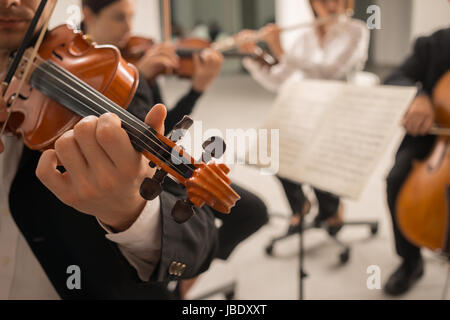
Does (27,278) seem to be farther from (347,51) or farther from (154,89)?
(347,51)

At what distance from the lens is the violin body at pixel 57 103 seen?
591 mm

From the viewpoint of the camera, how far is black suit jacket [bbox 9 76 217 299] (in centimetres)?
64

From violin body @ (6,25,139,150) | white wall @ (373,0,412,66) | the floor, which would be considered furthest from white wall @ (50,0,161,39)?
white wall @ (373,0,412,66)

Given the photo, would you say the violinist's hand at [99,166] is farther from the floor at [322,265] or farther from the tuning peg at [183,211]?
the floor at [322,265]

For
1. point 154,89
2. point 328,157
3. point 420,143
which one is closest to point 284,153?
point 328,157

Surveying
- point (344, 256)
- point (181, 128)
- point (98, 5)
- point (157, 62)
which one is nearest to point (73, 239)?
point (181, 128)

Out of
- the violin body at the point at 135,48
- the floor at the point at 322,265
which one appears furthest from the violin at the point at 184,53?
the floor at the point at 322,265

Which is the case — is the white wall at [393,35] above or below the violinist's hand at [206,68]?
below

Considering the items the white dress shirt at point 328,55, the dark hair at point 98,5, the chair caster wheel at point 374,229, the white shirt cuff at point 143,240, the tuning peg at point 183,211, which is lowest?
the chair caster wheel at point 374,229

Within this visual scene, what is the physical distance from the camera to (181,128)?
475mm

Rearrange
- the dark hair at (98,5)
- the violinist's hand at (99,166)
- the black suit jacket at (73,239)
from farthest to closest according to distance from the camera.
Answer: the dark hair at (98,5)
the black suit jacket at (73,239)
the violinist's hand at (99,166)

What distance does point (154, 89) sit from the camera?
1329 millimetres

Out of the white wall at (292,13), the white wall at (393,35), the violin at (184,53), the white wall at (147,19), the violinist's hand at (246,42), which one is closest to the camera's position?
the violin at (184,53)

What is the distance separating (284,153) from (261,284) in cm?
69
